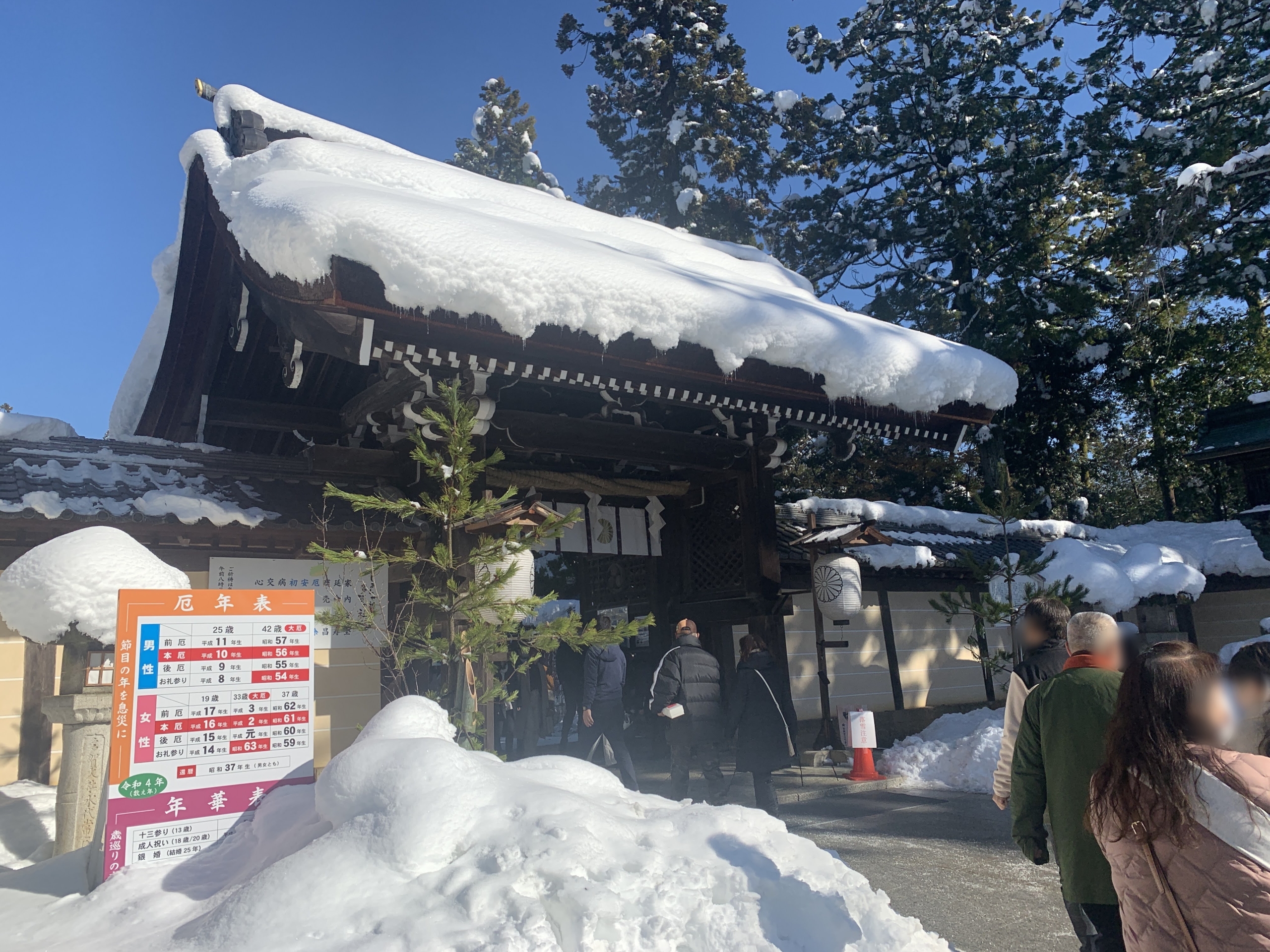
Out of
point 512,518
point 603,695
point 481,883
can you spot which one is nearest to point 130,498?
point 512,518

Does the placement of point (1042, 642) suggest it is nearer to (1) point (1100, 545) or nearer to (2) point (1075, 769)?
(2) point (1075, 769)

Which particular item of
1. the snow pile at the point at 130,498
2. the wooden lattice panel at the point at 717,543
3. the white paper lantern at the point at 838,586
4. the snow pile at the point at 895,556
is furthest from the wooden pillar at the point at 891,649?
the snow pile at the point at 130,498

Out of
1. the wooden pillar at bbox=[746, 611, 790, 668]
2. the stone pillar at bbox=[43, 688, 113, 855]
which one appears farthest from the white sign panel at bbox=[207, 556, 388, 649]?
the wooden pillar at bbox=[746, 611, 790, 668]

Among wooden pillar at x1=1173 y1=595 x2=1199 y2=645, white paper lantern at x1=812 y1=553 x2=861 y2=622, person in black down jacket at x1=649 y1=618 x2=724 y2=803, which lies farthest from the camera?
wooden pillar at x1=1173 y1=595 x2=1199 y2=645

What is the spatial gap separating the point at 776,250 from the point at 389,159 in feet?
42.9

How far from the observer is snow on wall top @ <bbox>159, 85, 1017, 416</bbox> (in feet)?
16.6

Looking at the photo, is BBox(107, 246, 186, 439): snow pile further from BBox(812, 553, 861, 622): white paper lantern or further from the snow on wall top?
BBox(812, 553, 861, 622): white paper lantern

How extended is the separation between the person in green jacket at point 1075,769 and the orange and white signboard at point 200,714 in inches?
124

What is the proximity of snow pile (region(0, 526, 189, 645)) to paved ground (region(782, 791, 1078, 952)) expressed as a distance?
4.52 m

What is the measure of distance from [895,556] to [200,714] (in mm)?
8876

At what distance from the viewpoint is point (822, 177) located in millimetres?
18438

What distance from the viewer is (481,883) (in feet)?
7.81

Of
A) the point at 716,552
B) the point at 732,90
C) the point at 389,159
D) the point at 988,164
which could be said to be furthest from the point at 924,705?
the point at 732,90

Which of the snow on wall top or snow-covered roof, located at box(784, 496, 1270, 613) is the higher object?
the snow on wall top
